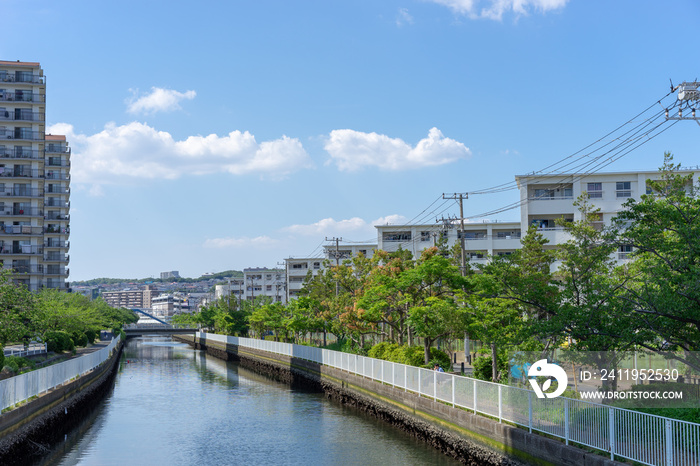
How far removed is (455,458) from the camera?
23016mm

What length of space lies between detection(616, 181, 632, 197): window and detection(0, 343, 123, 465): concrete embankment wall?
50.0 meters

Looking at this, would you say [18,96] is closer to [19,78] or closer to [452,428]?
[19,78]

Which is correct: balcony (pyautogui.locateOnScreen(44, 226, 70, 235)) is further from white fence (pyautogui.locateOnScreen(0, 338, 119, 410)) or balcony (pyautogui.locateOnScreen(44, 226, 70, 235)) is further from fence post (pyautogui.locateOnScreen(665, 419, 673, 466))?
fence post (pyautogui.locateOnScreen(665, 419, 673, 466))

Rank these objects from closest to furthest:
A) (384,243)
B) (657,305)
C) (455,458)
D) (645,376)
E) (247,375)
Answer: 1. (657,305)
2. (455,458)
3. (645,376)
4. (247,375)
5. (384,243)

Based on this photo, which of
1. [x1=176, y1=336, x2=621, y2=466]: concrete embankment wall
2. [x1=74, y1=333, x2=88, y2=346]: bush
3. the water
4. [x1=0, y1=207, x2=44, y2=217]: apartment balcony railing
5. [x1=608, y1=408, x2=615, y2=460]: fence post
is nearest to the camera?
[x1=608, y1=408, x2=615, y2=460]: fence post

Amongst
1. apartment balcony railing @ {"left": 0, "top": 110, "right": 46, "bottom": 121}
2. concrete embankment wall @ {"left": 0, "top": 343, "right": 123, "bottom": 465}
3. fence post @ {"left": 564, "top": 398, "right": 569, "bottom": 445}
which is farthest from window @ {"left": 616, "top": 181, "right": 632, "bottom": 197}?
apartment balcony railing @ {"left": 0, "top": 110, "right": 46, "bottom": 121}

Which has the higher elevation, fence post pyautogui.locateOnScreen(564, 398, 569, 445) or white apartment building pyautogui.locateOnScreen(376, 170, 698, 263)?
white apartment building pyautogui.locateOnScreen(376, 170, 698, 263)

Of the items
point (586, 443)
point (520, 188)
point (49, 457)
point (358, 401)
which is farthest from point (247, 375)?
point (586, 443)

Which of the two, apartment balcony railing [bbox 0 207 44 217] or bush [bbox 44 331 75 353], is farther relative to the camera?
apartment balcony railing [bbox 0 207 44 217]

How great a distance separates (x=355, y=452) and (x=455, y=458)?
406 centimetres

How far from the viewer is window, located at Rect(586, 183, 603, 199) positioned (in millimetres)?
63188

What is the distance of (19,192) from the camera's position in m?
80.4

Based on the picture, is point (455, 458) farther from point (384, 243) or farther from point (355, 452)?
point (384, 243)

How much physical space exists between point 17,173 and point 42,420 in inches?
2495
